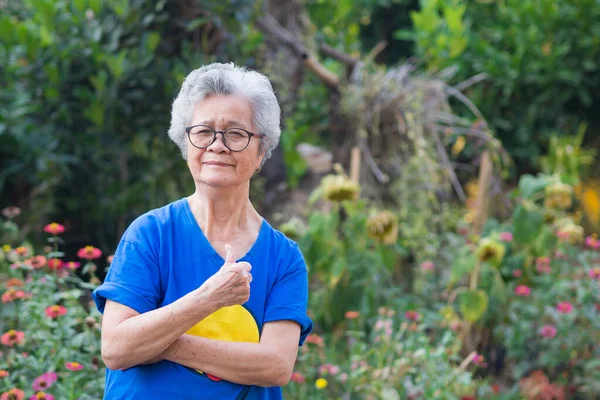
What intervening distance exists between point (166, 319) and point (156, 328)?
27 mm

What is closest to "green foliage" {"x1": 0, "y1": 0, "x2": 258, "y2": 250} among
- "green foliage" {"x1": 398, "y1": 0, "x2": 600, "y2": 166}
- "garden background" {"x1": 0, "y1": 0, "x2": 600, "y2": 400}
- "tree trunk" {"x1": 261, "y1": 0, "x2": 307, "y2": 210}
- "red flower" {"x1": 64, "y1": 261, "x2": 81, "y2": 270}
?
"garden background" {"x1": 0, "y1": 0, "x2": 600, "y2": 400}

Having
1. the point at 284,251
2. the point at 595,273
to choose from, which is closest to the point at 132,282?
the point at 284,251

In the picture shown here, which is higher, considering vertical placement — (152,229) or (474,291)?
(152,229)

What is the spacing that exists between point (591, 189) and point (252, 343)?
638cm

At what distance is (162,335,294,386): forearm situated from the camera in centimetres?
157

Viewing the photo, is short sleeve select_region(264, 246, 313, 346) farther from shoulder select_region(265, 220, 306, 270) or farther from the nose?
the nose

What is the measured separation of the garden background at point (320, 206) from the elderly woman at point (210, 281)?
0.89 m

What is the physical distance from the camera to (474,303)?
146 inches

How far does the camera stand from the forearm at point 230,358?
1.57 metres

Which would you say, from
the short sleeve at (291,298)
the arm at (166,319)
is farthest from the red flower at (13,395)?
the short sleeve at (291,298)

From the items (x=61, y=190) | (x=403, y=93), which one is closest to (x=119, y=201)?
(x=61, y=190)

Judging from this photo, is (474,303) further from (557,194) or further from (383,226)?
(557,194)

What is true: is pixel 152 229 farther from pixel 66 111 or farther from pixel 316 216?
pixel 66 111

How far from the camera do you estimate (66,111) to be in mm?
4242
